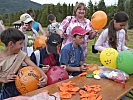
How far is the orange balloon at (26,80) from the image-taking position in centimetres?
324

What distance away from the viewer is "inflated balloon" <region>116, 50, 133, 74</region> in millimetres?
4073

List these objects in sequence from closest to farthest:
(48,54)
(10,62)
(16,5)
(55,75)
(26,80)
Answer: (26,80)
(10,62)
(55,75)
(48,54)
(16,5)

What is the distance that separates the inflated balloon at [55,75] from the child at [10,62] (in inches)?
6.5

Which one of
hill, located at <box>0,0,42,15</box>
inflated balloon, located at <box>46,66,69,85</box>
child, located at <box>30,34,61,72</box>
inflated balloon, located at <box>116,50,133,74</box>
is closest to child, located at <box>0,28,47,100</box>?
inflated balloon, located at <box>46,66,69,85</box>

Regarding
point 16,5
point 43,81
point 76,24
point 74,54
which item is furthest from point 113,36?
point 16,5

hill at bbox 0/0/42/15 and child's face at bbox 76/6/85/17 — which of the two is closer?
child's face at bbox 76/6/85/17

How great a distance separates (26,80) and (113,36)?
6.74 feet

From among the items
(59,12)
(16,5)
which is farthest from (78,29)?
(16,5)

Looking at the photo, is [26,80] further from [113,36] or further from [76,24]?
[76,24]

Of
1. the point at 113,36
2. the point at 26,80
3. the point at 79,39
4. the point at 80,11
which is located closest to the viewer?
the point at 26,80

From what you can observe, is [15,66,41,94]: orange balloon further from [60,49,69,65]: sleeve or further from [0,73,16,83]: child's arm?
[60,49,69,65]: sleeve

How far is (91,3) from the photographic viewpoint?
26.8 metres

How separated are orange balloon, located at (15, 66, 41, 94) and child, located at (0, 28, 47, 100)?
77 mm

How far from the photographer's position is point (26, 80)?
3252 millimetres
